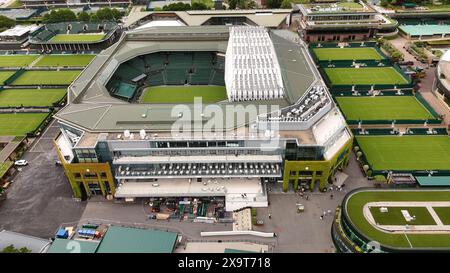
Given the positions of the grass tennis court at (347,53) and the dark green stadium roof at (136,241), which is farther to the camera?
the grass tennis court at (347,53)

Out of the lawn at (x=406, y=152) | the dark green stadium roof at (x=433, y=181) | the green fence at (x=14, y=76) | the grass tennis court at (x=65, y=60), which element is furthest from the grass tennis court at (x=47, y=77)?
the dark green stadium roof at (x=433, y=181)

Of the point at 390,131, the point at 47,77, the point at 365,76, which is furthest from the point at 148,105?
the point at 365,76

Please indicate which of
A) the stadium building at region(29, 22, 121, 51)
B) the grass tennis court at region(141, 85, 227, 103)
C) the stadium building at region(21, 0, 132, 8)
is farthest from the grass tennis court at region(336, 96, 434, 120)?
the stadium building at region(21, 0, 132, 8)

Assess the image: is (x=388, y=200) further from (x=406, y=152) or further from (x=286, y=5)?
(x=286, y=5)

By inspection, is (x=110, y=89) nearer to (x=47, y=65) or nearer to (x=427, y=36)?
(x=47, y=65)

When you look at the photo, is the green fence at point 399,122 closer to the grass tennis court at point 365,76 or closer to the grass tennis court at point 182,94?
the grass tennis court at point 365,76

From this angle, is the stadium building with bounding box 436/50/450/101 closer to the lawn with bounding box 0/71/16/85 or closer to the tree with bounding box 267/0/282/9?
the tree with bounding box 267/0/282/9
